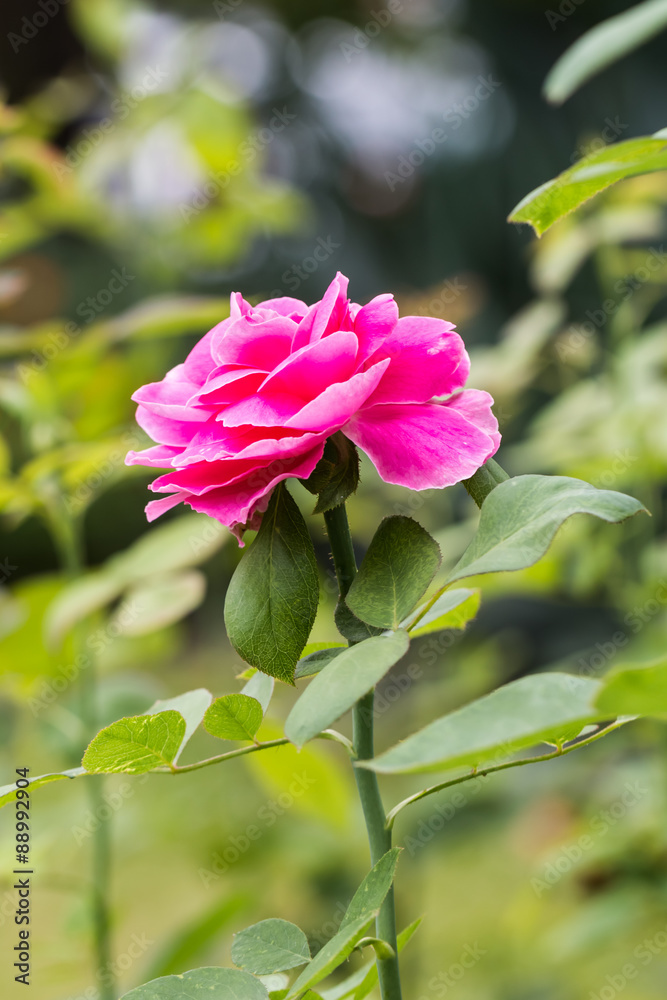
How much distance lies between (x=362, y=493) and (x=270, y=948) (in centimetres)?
101

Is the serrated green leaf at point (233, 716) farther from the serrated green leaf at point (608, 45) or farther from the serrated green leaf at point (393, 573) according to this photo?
the serrated green leaf at point (608, 45)

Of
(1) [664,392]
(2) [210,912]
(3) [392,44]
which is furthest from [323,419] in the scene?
(3) [392,44]

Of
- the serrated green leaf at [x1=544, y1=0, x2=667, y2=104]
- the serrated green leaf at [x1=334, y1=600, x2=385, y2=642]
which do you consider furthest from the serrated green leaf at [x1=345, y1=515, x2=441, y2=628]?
the serrated green leaf at [x1=544, y1=0, x2=667, y2=104]

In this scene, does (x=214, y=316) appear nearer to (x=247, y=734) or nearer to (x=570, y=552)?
(x=247, y=734)

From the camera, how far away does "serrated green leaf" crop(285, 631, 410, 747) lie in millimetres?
163

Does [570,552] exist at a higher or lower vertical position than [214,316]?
lower

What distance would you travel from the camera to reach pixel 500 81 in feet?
7.04

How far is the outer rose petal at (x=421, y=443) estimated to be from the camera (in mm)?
200

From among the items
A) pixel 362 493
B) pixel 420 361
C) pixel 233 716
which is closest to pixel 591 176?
pixel 420 361

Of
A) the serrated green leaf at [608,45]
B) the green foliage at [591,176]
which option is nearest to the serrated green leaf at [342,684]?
the green foliage at [591,176]

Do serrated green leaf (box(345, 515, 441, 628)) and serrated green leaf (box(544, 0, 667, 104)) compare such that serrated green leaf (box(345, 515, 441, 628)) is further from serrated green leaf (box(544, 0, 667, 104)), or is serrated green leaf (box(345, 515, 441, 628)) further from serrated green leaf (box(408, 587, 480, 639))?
serrated green leaf (box(544, 0, 667, 104))

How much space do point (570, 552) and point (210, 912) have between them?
1.63 ft

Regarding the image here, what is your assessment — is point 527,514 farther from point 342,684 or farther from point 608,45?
point 608,45

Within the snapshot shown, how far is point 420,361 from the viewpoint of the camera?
21 cm
